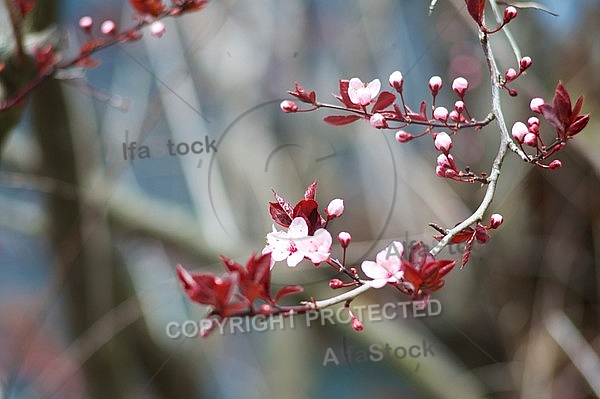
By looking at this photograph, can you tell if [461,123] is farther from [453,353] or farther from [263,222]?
[453,353]

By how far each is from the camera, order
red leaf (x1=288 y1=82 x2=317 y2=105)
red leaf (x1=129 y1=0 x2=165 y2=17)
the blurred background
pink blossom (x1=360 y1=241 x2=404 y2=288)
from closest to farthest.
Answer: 1. pink blossom (x1=360 y1=241 x2=404 y2=288)
2. red leaf (x1=288 y1=82 x2=317 y2=105)
3. red leaf (x1=129 y1=0 x2=165 y2=17)
4. the blurred background

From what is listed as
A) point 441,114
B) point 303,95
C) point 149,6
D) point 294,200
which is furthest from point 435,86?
point 294,200

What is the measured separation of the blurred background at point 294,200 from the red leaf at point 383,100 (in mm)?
1005

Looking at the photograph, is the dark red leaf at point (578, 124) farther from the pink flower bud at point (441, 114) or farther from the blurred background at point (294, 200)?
the blurred background at point (294, 200)

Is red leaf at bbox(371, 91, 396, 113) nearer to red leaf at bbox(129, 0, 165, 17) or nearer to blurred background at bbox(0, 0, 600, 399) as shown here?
red leaf at bbox(129, 0, 165, 17)

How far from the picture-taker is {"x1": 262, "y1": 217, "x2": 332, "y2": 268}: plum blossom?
0.63 metres

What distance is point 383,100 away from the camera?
0.67 m

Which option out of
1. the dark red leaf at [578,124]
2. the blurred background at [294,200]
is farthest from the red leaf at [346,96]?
the blurred background at [294,200]

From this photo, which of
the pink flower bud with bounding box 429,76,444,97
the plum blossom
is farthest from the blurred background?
the plum blossom

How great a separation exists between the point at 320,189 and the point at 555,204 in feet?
2.48

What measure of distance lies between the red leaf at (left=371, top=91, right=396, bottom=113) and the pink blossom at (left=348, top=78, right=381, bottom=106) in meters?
0.01

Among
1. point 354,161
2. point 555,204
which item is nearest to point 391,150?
point 354,161

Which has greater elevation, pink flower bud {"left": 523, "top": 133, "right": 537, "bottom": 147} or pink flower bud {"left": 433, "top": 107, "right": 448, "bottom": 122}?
pink flower bud {"left": 433, "top": 107, "right": 448, "bottom": 122}

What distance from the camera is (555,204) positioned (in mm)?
2035
